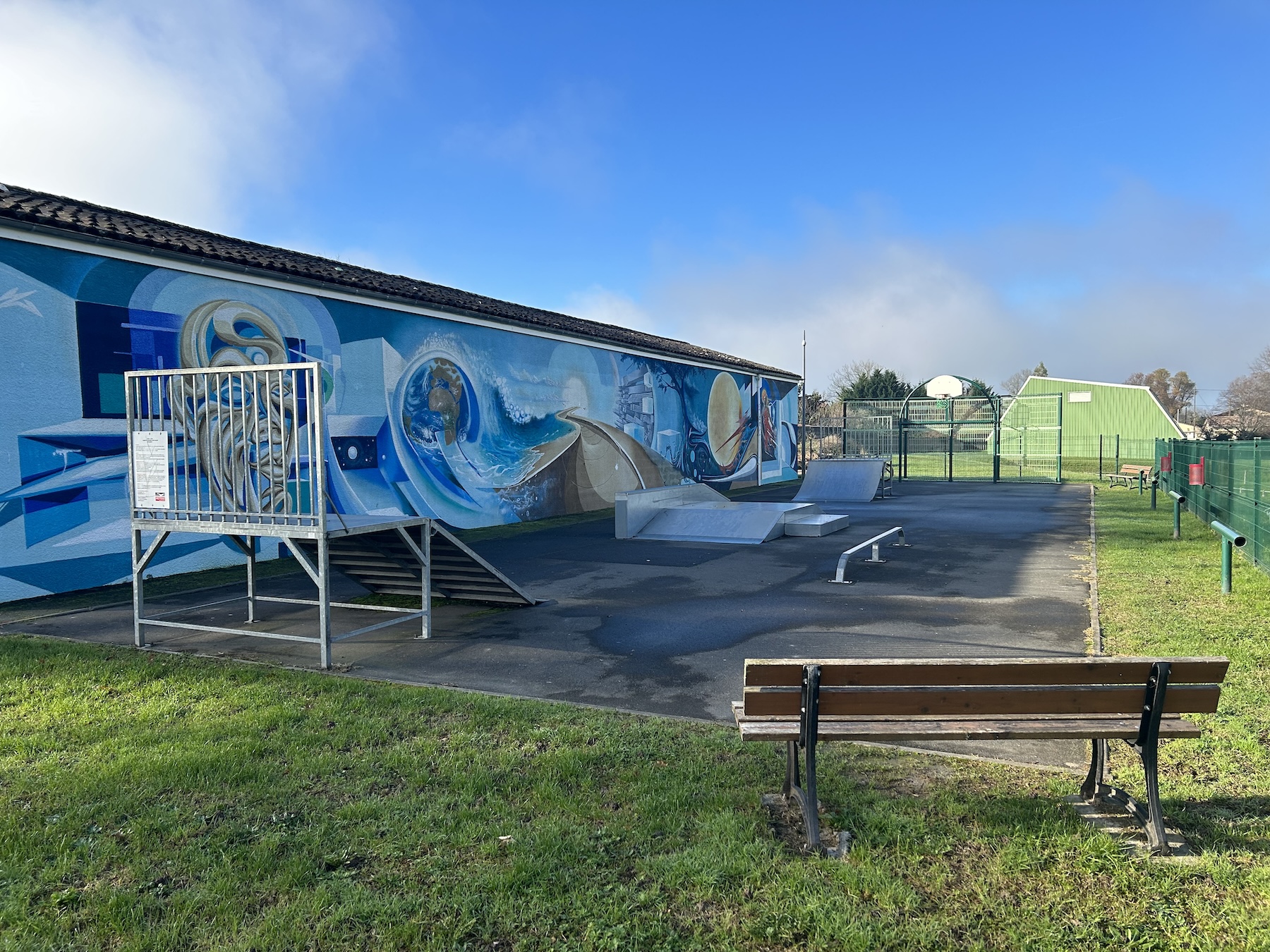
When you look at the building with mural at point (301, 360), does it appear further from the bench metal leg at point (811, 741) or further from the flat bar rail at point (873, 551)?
the bench metal leg at point (811, 741)

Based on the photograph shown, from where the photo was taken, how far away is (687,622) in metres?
8.52

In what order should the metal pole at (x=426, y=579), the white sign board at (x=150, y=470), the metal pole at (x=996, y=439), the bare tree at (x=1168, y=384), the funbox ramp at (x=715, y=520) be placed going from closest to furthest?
the white sign board at (x=150, y=470) → the metal pole at (x=426, y=579) → the funbox ramp at (x=715, y=520) → the metal pole at (x=996, y=439) → the bare tree at (x=1168, y=384)

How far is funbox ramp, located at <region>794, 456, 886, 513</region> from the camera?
24.4 meters

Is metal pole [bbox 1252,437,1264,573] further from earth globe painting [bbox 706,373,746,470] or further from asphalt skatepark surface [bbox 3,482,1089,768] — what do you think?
earth globe painting [bbox 706,373,746,470]

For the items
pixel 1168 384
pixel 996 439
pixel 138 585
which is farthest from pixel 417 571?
pixel 1168 384

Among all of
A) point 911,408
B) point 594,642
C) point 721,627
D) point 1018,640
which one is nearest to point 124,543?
point 594,642

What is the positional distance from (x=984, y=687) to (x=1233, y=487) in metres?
11.6

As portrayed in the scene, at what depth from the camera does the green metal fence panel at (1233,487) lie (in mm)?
10609

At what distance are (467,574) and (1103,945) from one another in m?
7.01

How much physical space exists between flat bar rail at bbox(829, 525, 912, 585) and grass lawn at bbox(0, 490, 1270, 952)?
16.8 feet

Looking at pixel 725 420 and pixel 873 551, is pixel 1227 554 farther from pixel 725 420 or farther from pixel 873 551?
pixel 725 420

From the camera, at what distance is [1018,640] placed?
751 cm

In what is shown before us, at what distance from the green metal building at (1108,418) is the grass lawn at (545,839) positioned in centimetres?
5097

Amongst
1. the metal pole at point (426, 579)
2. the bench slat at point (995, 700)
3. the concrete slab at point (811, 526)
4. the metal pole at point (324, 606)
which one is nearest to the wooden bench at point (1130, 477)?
the concrete slab at point (811, 526)
